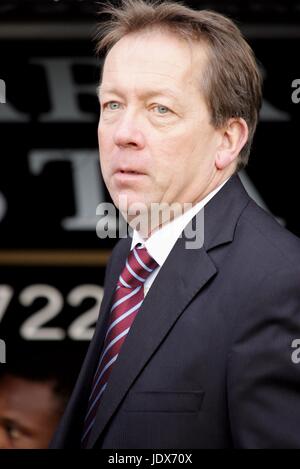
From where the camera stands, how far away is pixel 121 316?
1824mm

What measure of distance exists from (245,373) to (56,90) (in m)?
2.28

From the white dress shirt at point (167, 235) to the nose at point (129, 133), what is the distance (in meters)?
0.19

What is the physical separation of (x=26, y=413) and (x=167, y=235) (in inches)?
81.3

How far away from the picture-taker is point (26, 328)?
141 inches

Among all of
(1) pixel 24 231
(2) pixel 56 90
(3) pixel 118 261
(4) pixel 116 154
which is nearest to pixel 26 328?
(1) pixel 24 231

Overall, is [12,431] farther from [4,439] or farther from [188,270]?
[188,270]

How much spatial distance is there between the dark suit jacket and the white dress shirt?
0.06 m

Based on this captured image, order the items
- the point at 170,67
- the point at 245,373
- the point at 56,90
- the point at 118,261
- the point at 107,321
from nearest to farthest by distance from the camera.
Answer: the point at 245,373 < the point at 170,67 < the point at 107,321 < the point at 118,261 < the point at 56,90

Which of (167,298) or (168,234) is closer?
(167,298)

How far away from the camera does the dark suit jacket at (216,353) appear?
1519 millimetres

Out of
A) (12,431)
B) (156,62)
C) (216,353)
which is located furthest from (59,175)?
(216,353)

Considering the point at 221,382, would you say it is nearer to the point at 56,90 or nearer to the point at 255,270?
the point at 255,270

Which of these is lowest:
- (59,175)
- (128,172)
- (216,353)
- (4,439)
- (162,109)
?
(216,353)

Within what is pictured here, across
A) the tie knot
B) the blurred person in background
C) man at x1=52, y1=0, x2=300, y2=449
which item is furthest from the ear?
the blurred person in background
